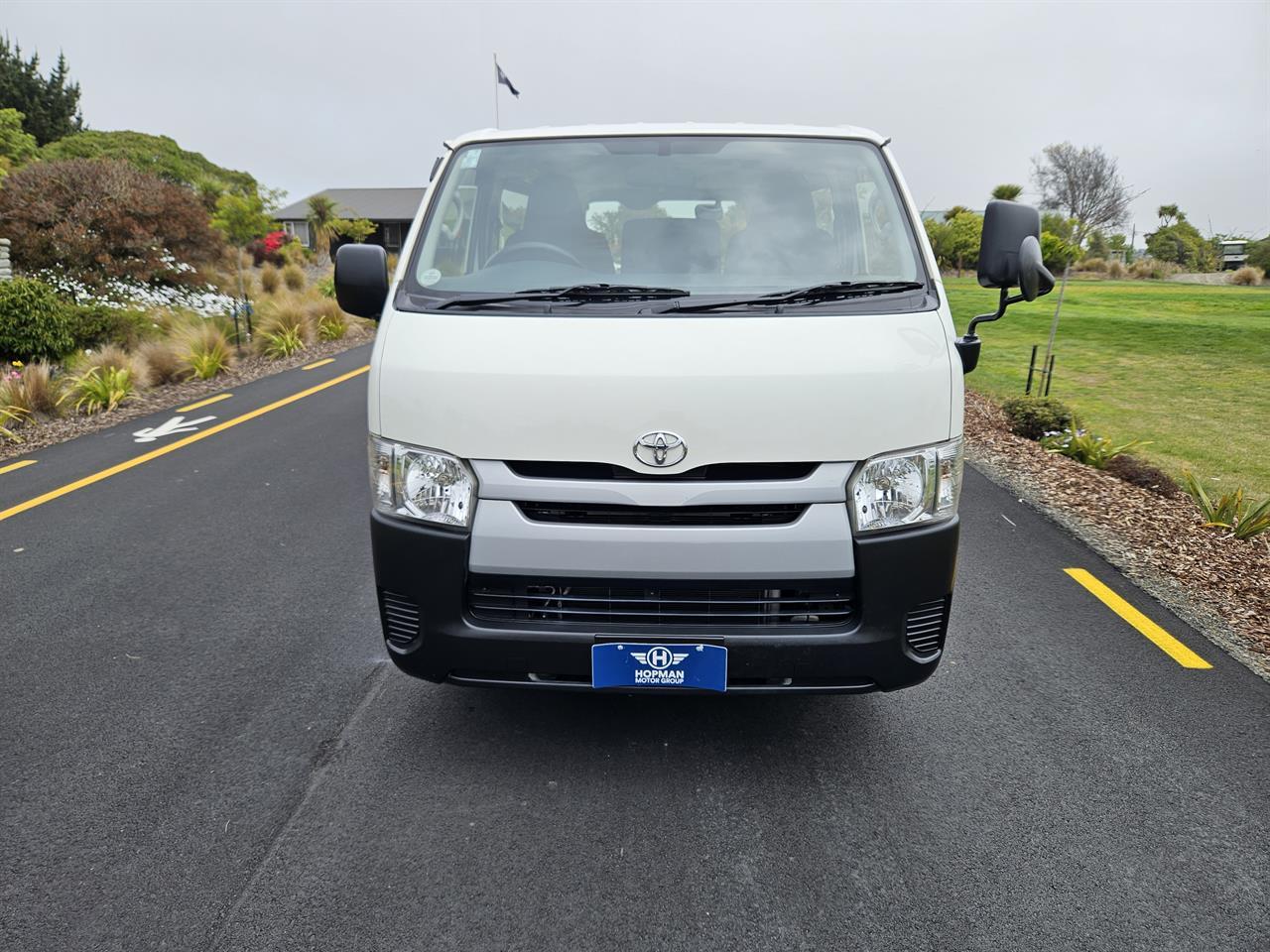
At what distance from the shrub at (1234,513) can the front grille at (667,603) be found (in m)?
4.10

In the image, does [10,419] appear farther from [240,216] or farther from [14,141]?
[14,141]

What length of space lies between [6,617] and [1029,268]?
15.8 ft

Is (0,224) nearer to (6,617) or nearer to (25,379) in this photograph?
(25,379)

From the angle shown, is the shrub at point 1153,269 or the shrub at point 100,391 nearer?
the shrub at point 100,391

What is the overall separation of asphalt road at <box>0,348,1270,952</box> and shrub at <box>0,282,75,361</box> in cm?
902

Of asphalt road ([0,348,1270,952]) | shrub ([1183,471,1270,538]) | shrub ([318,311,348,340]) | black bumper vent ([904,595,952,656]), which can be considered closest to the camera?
asphalt road ([0,348,1270,952])

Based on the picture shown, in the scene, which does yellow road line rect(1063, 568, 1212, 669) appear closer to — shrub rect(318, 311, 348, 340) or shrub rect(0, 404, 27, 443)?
shrub rect(0, 404, 27, 443)

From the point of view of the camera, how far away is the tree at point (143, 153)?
131 feet

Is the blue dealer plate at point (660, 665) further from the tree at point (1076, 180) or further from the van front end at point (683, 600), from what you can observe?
the tree at point (1076, 180)

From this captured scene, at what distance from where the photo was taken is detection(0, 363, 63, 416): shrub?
9133mm

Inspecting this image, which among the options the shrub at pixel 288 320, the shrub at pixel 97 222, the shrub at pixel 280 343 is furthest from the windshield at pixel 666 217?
the shrub at pixel 97 222

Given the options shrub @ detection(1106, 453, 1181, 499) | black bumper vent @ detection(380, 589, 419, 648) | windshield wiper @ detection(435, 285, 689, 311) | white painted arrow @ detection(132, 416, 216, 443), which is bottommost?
white painted arrow @ detection(132, 416, 216, 443)

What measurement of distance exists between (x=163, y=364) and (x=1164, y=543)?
11.1m

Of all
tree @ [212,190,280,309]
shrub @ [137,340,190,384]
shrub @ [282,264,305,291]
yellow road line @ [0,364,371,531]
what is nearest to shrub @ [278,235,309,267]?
tree @ [212,190,280,309]
